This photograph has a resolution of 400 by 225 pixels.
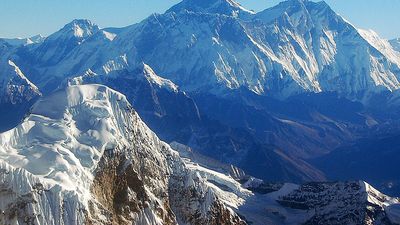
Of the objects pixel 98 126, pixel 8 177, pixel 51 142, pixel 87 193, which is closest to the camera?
pixel 8 177

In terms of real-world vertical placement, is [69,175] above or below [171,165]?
above

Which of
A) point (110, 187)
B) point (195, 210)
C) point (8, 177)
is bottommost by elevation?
point (195, 210)

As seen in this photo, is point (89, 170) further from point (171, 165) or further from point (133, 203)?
point (171, 165)

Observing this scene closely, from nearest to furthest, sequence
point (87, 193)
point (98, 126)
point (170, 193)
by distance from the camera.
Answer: point (87, 193) → point (98, 126) → point (170, 193)

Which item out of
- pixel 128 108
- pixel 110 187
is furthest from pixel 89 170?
pixel 128 108

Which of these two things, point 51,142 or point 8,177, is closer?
point 8,177

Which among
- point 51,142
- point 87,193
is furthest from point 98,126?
point 87,193
